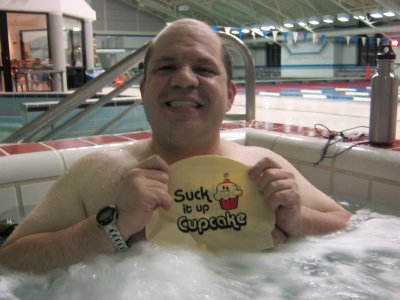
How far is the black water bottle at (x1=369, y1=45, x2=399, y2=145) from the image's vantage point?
2082 millimetres

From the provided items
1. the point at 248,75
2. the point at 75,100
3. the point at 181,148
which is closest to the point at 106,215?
the point at 181,148

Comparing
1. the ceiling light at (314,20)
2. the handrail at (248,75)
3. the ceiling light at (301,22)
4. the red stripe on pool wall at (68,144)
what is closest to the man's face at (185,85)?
the red stripe on pool wall at (68,144)

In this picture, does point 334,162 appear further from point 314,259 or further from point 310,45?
point 310,45

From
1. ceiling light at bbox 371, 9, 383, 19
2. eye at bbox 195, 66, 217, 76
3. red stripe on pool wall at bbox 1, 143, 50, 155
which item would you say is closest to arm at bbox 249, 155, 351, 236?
eye at bbox 195, 66, 217, 76

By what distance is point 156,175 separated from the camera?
1.20 metres

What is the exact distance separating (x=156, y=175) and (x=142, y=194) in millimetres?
67

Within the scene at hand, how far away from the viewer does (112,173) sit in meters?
1.45

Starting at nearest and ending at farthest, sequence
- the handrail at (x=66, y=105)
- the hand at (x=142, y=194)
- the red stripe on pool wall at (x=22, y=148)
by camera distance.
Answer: the hand at (x=142, y=194) < the red stripe on pool wall at (x=22, y=148) < the handrail at (x=66, y=105)

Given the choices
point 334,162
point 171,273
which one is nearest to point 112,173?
point 171,273

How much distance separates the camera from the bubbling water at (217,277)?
4.33 feet

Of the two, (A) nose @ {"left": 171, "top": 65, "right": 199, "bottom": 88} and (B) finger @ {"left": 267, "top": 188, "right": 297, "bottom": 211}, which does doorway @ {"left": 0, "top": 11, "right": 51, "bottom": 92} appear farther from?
(B) finger @ {"left": 267, "top": 188, "right": 297, "bottom": 211}

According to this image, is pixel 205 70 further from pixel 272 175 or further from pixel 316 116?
pixel 316 116

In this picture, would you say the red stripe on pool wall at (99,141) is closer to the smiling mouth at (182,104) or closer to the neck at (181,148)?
the neck at (181,148)

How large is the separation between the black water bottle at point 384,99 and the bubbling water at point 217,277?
0.75m
